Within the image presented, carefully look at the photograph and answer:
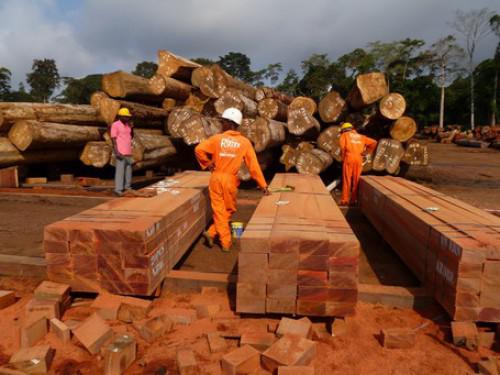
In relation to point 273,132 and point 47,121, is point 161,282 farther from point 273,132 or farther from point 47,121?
point 47,121

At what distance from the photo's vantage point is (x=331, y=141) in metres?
8.88

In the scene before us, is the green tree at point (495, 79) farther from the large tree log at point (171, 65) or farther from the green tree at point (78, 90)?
the green tree at point (78, 90)

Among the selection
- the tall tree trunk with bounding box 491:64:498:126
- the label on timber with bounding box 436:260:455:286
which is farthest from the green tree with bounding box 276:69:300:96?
the label on timber with bounding box 436:260:455:286

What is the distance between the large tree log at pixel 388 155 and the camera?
880cm

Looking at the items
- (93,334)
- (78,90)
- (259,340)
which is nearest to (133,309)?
(93,334)

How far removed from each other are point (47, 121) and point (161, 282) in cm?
727

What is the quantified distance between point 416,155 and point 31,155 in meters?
9.05

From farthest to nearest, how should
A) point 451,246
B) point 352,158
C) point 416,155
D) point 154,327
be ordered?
point 416,155 < point 352,158 < point 451,246 < point 154,327

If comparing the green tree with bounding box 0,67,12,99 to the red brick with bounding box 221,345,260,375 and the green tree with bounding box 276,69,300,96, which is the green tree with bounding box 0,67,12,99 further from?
the red brick with bounding box 221,345,260,375

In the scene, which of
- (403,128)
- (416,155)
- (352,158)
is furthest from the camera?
(416,155)

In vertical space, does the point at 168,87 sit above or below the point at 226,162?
above

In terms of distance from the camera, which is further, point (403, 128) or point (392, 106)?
point (403, 128)

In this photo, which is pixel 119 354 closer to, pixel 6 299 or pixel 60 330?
pixel 60 330

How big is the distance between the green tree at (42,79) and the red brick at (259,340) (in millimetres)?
63584
